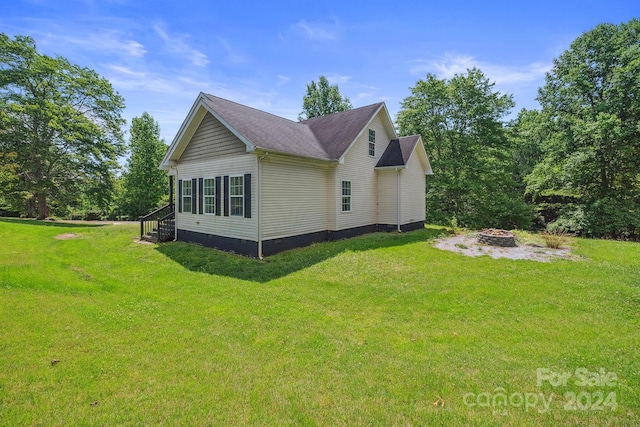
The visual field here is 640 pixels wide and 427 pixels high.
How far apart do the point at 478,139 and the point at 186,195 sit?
22024mm

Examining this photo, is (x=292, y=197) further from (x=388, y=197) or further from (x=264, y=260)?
(x=388, y=197)

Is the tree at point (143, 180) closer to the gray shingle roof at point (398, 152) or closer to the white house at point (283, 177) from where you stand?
the white house at point (283, 177)

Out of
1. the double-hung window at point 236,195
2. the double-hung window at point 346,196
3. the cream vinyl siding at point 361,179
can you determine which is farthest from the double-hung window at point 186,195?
the double-hung window at point 346,196

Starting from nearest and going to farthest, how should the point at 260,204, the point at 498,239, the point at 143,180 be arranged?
the point at 260,204 < the point at 498,239 < the point at 143,180

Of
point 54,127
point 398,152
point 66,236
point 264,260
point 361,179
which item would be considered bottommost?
point 264,260

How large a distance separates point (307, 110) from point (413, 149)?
887 inches

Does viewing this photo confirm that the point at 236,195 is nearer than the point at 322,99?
Yes

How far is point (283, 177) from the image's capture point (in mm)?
11008

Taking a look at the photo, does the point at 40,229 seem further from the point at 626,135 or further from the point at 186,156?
the point at 626,135

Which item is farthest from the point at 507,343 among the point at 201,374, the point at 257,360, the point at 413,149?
the point at 413,149

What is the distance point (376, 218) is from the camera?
52.5 ft

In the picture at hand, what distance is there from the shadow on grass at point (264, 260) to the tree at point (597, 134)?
482 inches

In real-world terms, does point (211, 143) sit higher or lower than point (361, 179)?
higher

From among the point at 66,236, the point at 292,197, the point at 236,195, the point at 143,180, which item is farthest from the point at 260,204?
the point at 143,180
